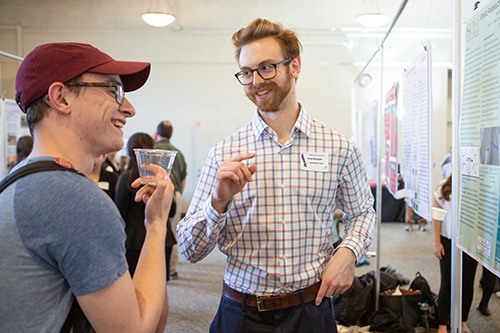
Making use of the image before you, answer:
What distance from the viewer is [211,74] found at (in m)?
9.43

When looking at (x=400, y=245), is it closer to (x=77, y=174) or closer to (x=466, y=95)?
(x=466, y=95)

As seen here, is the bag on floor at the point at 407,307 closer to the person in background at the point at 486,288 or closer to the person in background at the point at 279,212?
the person in background at the point at 486,288

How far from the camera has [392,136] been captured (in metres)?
3.31

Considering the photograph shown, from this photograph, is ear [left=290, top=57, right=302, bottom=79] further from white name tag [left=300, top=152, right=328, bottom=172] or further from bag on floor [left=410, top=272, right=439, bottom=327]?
bag on floor [left=410, top=272, right=439, bottom=327]

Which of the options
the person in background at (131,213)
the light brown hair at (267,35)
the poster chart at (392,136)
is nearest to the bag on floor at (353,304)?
the poster chart at (392,136)

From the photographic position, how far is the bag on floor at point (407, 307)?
333 centimetres

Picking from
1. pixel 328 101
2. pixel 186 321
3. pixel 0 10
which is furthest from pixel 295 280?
pixel 0 10

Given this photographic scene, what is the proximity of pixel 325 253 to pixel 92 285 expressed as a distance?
3.45ft

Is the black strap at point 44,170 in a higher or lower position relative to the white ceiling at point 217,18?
lower

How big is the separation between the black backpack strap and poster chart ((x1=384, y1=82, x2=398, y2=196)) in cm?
279

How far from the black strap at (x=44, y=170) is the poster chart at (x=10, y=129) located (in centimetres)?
484


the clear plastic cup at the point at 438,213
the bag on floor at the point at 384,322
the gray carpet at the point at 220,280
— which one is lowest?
the gray carpet at the point at 220,280

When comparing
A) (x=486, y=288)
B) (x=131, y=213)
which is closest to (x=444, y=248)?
(x=486, y=288)

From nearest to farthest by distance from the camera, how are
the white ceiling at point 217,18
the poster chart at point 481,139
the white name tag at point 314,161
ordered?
the poster chart at point 481,139, the white name tag at point 314,161, the white ceiling at point 217,18
